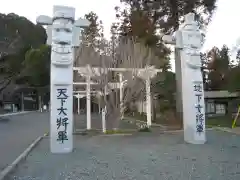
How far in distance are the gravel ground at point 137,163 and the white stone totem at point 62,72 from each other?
555 millimetres

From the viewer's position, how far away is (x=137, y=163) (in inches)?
318

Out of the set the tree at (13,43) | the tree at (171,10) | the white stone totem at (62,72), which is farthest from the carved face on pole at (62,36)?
the tree at (13,43)

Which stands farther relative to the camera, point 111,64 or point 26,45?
point 26,45

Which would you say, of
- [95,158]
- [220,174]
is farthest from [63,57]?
[220,174]

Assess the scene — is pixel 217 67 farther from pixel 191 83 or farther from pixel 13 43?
pixel 191 83

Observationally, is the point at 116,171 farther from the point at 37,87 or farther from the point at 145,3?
the point at 37,87

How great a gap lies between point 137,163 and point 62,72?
4.21m

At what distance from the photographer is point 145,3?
2172 centimetres

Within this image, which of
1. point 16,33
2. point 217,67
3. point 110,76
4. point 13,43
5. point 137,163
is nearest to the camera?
point 137,163

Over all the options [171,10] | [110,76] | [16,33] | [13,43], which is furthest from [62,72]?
[16,33]

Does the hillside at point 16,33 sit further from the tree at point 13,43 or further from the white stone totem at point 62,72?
the white stone totem at point 62,72

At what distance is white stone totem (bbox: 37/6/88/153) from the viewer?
10453 millimetres

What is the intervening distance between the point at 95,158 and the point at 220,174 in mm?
3567

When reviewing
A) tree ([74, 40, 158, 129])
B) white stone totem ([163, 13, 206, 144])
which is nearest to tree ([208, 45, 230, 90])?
tree ([74, 40, 158, 129])
